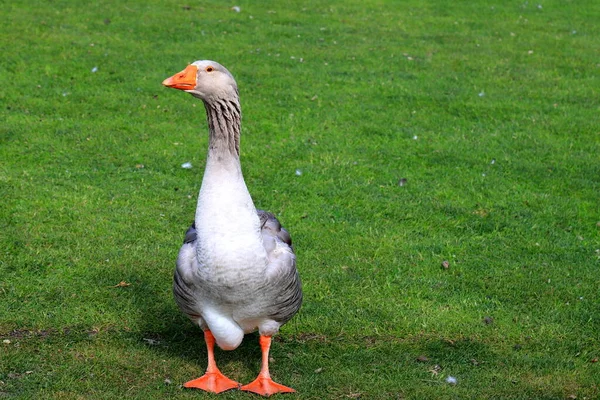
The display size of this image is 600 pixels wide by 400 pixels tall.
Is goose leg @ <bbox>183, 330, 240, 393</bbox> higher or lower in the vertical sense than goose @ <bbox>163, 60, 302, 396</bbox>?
lower

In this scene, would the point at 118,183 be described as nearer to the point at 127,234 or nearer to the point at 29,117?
the point at 127,234

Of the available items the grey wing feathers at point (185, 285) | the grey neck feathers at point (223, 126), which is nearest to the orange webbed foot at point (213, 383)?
the grey wing feathers at point (185, 285)

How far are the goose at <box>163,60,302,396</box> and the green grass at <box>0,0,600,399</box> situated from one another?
61cm

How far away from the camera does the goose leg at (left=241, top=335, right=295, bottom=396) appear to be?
538 cm

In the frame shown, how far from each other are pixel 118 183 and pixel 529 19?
33.9 ft

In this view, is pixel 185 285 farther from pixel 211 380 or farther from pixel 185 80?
pixel 185 80

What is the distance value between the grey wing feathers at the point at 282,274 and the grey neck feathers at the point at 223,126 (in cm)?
63

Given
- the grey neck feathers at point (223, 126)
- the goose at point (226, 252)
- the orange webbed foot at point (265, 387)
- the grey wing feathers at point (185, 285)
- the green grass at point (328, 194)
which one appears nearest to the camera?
the goose at point (226, 252)

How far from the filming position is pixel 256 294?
496 centimetres

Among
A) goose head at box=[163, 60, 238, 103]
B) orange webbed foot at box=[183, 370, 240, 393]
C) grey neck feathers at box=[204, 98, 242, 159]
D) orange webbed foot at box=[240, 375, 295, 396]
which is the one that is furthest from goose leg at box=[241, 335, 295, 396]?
goose head at box=[163, 60, 238, 103]

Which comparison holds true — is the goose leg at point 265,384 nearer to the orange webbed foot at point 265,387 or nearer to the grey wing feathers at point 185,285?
the orange webbed foot at point 265,387

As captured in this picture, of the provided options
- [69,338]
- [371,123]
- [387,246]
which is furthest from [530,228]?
[69,338]

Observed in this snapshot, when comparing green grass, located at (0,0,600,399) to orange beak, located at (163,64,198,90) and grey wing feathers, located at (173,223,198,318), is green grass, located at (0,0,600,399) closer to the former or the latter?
grey wing feathers, located at (173,223,198,318)

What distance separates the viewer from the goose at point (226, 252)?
190 inches
